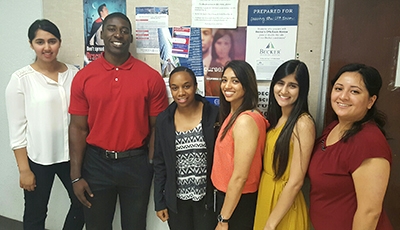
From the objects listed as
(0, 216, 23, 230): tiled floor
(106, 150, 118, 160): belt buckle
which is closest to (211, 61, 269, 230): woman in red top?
(106, 150, 118, 160): belt buckle

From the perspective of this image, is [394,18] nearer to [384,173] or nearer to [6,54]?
[384,173]

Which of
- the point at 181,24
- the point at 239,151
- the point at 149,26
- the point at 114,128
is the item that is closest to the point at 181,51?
the point at 181,24

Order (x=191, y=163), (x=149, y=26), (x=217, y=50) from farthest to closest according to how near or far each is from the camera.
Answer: (x=149, y=26)
(x=217, y=50)
(x=191, y=163)

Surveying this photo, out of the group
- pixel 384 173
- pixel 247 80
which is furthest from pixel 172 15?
pixel 384 173

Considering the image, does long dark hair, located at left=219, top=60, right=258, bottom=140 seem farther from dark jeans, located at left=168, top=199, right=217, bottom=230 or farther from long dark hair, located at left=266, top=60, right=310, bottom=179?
dark jeans, located at left=168, top=199, right=217, bottom=230

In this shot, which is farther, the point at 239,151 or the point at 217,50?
the point at 217,50

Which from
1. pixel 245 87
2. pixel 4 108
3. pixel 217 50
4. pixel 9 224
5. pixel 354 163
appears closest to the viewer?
pixel 354 163

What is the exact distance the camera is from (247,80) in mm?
1423

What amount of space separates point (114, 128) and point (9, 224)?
5.81 ft

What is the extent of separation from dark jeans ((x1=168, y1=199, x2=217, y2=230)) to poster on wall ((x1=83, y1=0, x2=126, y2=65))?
122 cm

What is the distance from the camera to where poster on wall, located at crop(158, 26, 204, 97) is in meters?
1.88

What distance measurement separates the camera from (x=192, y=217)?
1690mm

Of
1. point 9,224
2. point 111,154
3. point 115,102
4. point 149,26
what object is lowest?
point 9,224

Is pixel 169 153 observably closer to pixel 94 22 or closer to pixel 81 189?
pixel 81 189
